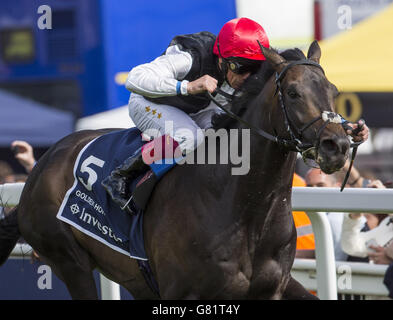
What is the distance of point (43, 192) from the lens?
4801 mm

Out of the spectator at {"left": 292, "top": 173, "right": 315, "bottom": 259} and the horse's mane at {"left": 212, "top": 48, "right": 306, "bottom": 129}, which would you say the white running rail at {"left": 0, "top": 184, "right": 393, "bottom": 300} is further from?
the spectator at {"left": 292, "top": 173, "right": 315, "bottom": 259}

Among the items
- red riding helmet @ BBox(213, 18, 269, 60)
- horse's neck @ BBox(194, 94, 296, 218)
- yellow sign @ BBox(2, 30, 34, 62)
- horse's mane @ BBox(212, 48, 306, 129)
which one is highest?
red riding helmet @ BBox(213, 18, 269, 60)

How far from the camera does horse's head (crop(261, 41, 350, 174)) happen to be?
3.38 metres

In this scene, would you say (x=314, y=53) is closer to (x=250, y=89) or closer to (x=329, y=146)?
(x=250, y=89)

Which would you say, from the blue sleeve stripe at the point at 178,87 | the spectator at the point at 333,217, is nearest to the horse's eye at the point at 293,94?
the blue sleeve stripe at the point at 178,87

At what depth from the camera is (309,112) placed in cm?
352

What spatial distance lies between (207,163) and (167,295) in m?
0.64

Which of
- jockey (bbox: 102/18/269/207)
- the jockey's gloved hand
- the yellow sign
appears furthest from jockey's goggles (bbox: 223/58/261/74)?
the yellow sign

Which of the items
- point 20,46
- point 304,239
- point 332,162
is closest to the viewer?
point 332,162

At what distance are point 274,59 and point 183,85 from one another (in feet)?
1.41

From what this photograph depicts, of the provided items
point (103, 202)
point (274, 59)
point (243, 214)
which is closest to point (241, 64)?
point (274, 59)

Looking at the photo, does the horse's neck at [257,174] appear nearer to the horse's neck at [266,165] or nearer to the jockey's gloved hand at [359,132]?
the horse's neck at [266,165]

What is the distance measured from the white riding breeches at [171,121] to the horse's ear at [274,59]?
0.51 metres

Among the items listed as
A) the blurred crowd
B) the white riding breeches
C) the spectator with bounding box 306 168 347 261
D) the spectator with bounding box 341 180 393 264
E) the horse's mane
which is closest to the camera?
the horse's mane
